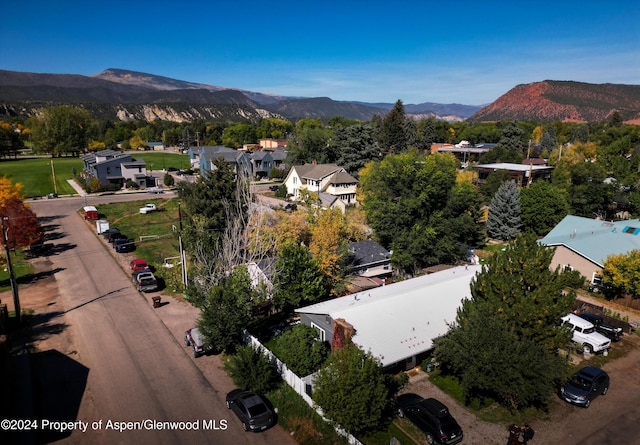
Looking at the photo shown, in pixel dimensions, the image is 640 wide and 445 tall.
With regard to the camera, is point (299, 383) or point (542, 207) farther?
point (542, 207)

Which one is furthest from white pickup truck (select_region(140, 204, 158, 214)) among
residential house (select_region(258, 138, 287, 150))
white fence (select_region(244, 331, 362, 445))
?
residential house (select_region(258, 138, 287, 150))

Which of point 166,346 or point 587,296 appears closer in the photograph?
point 166,346

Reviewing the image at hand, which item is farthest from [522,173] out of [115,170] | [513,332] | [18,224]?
[115,170]

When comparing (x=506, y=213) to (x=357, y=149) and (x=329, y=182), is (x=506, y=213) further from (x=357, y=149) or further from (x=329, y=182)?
(x=357, y=149)

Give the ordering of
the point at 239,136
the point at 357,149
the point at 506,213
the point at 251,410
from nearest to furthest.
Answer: the point at 251,410, the point at 506,213, the point at 357,149, the point at 239,136

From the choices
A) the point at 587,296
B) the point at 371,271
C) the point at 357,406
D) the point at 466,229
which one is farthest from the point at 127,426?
the point at 587,296

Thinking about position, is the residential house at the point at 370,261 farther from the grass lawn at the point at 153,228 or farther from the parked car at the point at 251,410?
the parked car at the point at 251,410

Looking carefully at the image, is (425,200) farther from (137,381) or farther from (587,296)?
(137,381)

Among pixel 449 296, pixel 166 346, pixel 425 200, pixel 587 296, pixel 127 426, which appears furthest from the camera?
pixel 425 200
